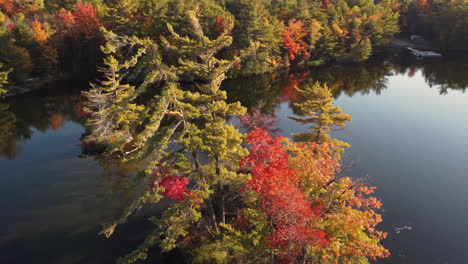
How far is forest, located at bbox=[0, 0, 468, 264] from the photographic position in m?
13.5

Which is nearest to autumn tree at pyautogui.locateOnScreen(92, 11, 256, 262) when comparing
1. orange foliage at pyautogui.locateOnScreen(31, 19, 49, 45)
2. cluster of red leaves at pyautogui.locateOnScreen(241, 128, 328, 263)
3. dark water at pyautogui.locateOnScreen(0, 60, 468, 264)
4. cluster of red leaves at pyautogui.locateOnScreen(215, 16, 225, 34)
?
cluster of red leaves at pyautogui.locateOnScreen(241, 128, 328, 263)

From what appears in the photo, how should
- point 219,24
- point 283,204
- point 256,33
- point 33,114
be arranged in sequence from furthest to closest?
point 256,33 → point 219,24 → point 33,114 → point 283,204

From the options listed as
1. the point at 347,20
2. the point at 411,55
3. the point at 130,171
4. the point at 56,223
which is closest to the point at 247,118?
the point at 130,171

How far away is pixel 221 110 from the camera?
1462 cm

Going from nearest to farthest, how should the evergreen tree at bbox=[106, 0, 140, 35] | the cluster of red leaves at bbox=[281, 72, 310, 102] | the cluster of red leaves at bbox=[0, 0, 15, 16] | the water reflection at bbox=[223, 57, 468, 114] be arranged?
1. the cluster of red leaves at bbox=[281, 72, 310, 102]
2. the water reflection at bbox=[223, 57, 468, 114]
3. the evergreen tree at bbox=[106, 0, 140, 35]
4. the cluster of red leaves at bbox=[0, 0, 15, 16]

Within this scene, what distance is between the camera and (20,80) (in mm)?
56812

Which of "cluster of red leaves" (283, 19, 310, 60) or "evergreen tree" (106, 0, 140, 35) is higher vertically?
"evergreen tree" (106, 0, 140, 35)

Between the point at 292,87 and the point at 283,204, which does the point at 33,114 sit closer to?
the point at 292,87

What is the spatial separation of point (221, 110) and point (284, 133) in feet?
70.8

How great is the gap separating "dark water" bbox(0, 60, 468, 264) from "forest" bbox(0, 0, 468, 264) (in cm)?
176

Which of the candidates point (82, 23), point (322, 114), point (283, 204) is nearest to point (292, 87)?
point (322, 114)

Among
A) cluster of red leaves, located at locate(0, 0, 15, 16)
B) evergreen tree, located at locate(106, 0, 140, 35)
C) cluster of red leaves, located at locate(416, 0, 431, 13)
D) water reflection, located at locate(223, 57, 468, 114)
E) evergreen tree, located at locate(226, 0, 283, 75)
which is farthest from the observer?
cluster of red leaves, located at locate(416, 0, 431, 13)

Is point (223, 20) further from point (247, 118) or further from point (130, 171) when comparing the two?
point (130, 171)

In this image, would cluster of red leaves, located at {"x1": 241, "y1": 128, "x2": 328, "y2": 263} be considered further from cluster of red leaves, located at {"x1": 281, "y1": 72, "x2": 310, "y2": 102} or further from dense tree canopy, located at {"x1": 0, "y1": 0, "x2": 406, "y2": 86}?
dense tree canopy, located at {"x1": 0, "y1": 0, "x2": 406, "y2": 86}
